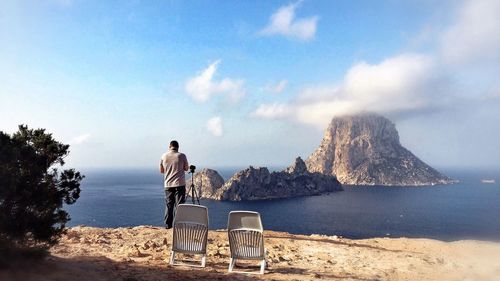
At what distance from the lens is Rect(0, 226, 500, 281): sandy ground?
7.65m

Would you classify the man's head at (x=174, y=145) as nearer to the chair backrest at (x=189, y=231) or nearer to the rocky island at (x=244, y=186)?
the chair backrest at (x=189, y=231)

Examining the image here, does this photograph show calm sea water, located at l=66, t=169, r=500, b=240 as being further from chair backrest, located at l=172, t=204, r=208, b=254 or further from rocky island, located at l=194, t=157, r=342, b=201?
chair backrest, located at l=172, t=204, r=208, b=254

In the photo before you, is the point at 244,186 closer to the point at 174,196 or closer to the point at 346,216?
the point at 346,216

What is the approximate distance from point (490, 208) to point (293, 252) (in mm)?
156879

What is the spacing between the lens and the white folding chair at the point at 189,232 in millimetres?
9188

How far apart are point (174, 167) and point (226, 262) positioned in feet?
11.1

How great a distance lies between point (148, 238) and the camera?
12594 mm

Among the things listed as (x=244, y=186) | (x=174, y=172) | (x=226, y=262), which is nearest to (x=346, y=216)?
(x=244, y=186)

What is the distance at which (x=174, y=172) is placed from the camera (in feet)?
37.5

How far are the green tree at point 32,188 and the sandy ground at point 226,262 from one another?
634mm

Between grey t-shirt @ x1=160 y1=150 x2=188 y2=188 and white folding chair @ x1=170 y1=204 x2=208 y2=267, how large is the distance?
2.22m

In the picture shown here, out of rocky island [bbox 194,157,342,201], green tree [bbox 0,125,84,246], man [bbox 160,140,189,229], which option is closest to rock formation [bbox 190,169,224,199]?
rocky island [bbox 194,157,342,201]

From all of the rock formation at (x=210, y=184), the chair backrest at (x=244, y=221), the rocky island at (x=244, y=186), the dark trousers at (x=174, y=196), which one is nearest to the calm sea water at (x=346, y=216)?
the rocky island at (x=244, y=186)

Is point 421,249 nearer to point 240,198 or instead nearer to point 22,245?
point 22,245
